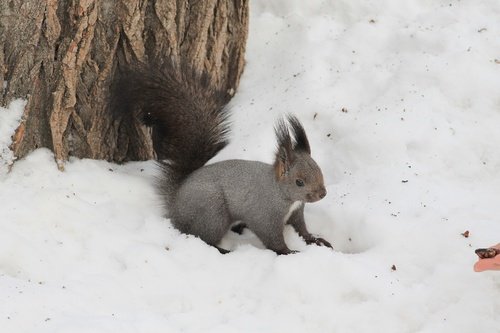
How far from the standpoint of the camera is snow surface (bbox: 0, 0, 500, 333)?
2.01 meters

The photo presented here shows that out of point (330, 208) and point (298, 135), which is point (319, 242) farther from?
point (298, 135)

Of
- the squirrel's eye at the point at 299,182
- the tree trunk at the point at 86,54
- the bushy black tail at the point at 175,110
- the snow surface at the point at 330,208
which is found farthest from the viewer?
the bushy black tail at the point at 175,110

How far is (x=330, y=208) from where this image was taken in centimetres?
261

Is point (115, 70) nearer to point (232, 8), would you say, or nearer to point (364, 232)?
point (232, 8)

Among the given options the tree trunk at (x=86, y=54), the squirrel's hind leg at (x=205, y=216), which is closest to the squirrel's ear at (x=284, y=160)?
the squirrel's hind leg at (x=205, y=216)

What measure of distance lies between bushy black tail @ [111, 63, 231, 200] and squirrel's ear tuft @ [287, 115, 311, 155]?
0.33 m

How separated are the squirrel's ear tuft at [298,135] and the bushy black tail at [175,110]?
1.08ft

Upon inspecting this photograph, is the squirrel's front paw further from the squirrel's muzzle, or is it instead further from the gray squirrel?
the squirrel's muzzle

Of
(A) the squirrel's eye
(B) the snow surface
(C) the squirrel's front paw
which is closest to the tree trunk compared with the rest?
(B) the snow surface

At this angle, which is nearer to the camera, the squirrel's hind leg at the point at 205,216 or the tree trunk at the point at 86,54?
the tree trunk at the point at 86,54

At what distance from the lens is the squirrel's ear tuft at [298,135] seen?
7.99 feet

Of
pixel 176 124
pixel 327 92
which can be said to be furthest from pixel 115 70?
pixel 327 92

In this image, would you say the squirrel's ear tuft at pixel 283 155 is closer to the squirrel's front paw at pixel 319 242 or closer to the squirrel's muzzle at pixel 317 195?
the squirrel's muzzle at pixel 317 195

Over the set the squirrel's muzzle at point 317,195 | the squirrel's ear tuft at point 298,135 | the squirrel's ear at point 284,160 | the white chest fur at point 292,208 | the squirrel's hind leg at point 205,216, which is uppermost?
the squirrel's ear tuft at point 298,135
